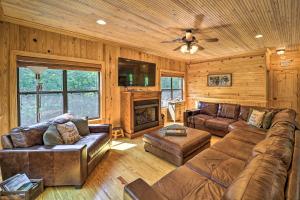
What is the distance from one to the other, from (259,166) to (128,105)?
11.4ft

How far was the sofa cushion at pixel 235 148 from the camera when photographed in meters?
2.12

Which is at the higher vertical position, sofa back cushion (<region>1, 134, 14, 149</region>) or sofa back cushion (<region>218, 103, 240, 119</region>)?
sofa back cushion (<region>218, 103, 240, 119</region>)

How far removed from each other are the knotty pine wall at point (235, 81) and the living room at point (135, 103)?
0.04 m

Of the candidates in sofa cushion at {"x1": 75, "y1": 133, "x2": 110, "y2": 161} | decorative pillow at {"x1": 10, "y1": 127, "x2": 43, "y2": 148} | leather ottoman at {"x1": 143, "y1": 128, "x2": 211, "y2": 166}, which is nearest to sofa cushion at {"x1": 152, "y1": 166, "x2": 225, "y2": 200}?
leather ottoman at {"x1": 143, "y1": 128, "x2": 211, "y2": 166}

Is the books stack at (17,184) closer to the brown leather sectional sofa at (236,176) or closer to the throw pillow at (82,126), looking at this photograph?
the throw pillow at (82,126)

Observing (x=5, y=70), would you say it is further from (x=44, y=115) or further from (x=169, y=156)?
(x=169, y=156)

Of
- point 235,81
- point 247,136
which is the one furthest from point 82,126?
point 235,81

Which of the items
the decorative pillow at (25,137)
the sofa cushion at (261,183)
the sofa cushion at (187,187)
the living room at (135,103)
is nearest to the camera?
the sofa cushion at (261,183)

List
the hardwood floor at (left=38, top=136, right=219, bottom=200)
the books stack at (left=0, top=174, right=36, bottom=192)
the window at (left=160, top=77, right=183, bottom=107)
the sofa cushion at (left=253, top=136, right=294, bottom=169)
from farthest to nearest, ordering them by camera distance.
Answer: the window at (left=160, top=77, right=183, bottom=107) < the hardwood floor at (left=38, top=136, right=219, bottom=200) < the books stack at (left=0, top=174, right=36, bottom=192) < the sofa cushion at (left=253, top=136, right=294, bottom=169)

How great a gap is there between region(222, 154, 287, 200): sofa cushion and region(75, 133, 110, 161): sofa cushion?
2090 mm

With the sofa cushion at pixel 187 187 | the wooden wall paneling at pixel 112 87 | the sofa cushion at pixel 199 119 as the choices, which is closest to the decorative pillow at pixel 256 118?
the sofa cushion at pixel 199 119

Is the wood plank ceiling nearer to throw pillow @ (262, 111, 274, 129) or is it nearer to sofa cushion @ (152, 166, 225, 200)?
throw pillow @ (262, 111, 274, 129)

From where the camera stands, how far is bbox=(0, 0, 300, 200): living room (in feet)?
5.31

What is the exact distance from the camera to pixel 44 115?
328 cm
